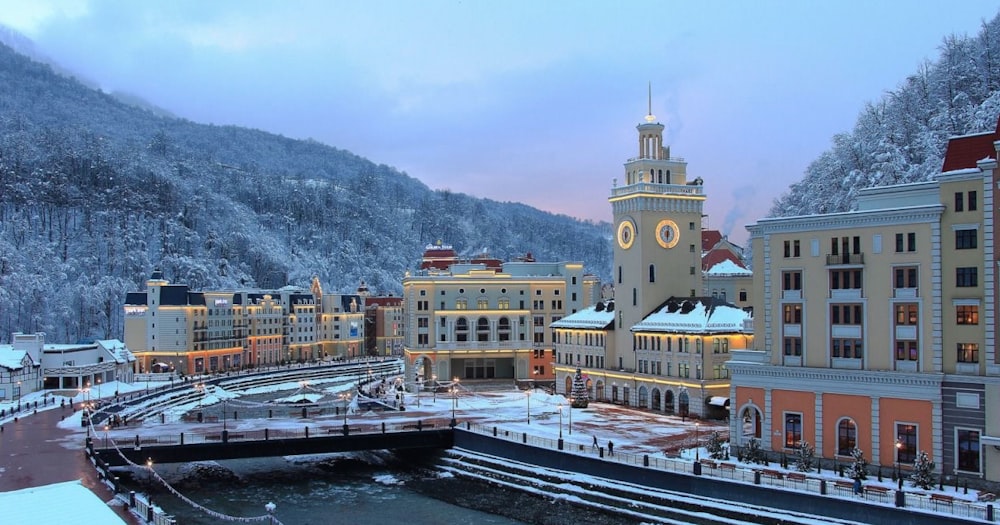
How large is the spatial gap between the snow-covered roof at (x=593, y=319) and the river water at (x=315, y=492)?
25361 mm

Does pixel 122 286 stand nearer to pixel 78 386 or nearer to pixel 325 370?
pixel 325 370

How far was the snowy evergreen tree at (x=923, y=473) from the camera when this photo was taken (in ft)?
137

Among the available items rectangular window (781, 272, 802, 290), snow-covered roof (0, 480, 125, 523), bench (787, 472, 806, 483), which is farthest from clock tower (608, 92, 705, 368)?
snow-covered roof (0, 480, 125, 523)

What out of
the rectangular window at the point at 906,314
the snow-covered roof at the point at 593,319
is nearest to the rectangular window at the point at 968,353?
the rectangular window at the point at 906,314

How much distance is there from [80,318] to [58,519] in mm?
122073

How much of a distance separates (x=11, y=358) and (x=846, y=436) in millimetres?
76410

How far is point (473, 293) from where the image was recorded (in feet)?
346

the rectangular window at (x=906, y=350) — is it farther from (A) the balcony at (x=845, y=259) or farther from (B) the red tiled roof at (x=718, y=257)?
(B) the red tiled roof at (x=718, y=257)

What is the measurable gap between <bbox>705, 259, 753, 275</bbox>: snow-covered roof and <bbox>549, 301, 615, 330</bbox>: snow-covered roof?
17.1m

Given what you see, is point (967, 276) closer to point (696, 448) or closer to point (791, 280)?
point (791, 280)

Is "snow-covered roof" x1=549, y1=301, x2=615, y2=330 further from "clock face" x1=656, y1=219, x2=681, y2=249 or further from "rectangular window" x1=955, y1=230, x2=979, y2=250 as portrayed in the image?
"rectangular window" x1=955, y1=230, x2=979, y2=250

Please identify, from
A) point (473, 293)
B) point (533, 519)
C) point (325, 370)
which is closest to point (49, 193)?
point (325, 370)

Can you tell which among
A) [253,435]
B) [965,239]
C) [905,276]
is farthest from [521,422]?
[965,239]

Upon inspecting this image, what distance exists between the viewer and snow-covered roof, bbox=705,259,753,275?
9769cm
